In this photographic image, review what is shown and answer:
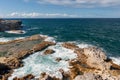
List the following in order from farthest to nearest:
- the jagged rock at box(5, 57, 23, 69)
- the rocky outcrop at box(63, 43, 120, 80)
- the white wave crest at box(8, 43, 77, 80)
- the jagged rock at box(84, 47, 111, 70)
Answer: the jagged rock at box(5, 57, 23, 69), the jagged rock at box(84, 47, 111, 70), the white wave crest at box(8, 43, 77, 80), the rocky outcrop at box(63, 43, 120, 80)

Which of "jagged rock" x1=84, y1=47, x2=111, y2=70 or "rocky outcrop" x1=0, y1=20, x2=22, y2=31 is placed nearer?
"jagged rock" x1=84, y1=47, x2=111, y2=70

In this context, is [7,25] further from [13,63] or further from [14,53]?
[13,63]

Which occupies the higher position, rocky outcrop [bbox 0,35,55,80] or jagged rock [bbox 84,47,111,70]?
jagged rock [bbox 84,47,111,70]

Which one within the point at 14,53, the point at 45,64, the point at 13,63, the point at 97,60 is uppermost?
the point at 97,60

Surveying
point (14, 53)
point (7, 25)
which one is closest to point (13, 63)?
point (14, 53)

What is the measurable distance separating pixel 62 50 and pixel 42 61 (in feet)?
37.7

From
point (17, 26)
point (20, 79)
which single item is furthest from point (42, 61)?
point (17, 26)

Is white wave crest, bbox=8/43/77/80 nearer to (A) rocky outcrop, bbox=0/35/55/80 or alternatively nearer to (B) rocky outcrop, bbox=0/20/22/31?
(A) rocky outcrop, bbox=0/35/55/80

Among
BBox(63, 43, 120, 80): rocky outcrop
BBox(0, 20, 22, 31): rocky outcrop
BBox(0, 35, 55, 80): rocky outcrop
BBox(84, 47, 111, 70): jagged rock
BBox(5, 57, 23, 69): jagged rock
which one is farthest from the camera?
BBox(0, 20, 22, 31): rocky outcrop

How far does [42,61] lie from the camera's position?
4794cm

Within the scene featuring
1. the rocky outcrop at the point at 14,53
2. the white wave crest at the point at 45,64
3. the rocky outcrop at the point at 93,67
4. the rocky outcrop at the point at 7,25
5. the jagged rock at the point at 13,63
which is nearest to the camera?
the rocky outcrop at the point at 93,67

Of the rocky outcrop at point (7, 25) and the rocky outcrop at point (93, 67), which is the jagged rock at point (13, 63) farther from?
the rocky outcrop at point (7, 25)

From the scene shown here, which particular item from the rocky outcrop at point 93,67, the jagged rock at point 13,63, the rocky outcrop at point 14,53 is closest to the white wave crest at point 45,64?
the jagged rock at point 13,63

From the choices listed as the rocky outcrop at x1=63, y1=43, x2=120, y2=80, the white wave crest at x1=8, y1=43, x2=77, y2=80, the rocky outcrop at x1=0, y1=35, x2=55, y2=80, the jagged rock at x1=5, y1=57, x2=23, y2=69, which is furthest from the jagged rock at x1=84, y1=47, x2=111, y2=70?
the jagged rock at x1=5, y1=57, x2=23, y2=69
